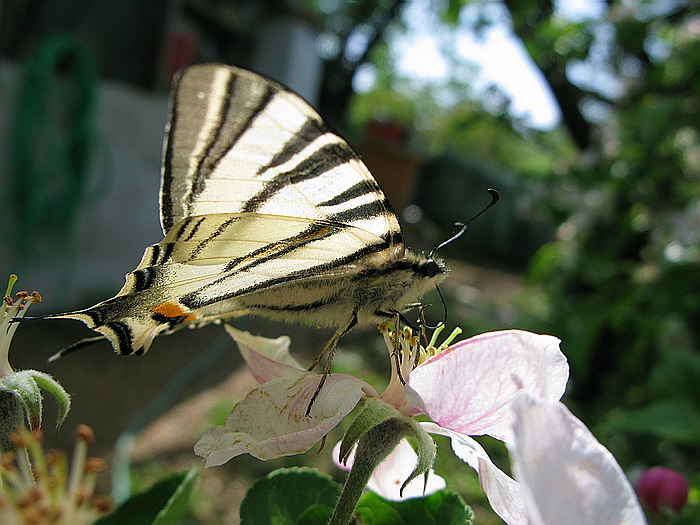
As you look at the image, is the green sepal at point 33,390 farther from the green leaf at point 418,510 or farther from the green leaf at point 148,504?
the green leaf at point 418,510

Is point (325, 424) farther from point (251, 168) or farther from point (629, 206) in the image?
point (629, 206)

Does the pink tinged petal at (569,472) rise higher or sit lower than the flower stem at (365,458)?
higher

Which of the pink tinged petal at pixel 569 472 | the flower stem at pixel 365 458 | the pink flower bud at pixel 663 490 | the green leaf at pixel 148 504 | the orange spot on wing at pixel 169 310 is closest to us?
the pink tinged petal at pixel 569 472

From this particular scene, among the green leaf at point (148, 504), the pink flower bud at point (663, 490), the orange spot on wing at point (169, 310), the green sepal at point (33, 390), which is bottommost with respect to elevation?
the pink flower bud at point (663, 490)

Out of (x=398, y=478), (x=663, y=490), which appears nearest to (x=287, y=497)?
(x=398, y=478)

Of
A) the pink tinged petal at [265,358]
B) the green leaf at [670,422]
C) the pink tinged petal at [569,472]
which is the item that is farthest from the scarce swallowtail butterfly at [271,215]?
the green leaf at [670,422]

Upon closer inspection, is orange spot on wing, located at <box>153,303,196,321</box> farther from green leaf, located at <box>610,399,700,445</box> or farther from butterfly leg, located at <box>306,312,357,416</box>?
green leaf, located at <box>610,399,700,445</box>
